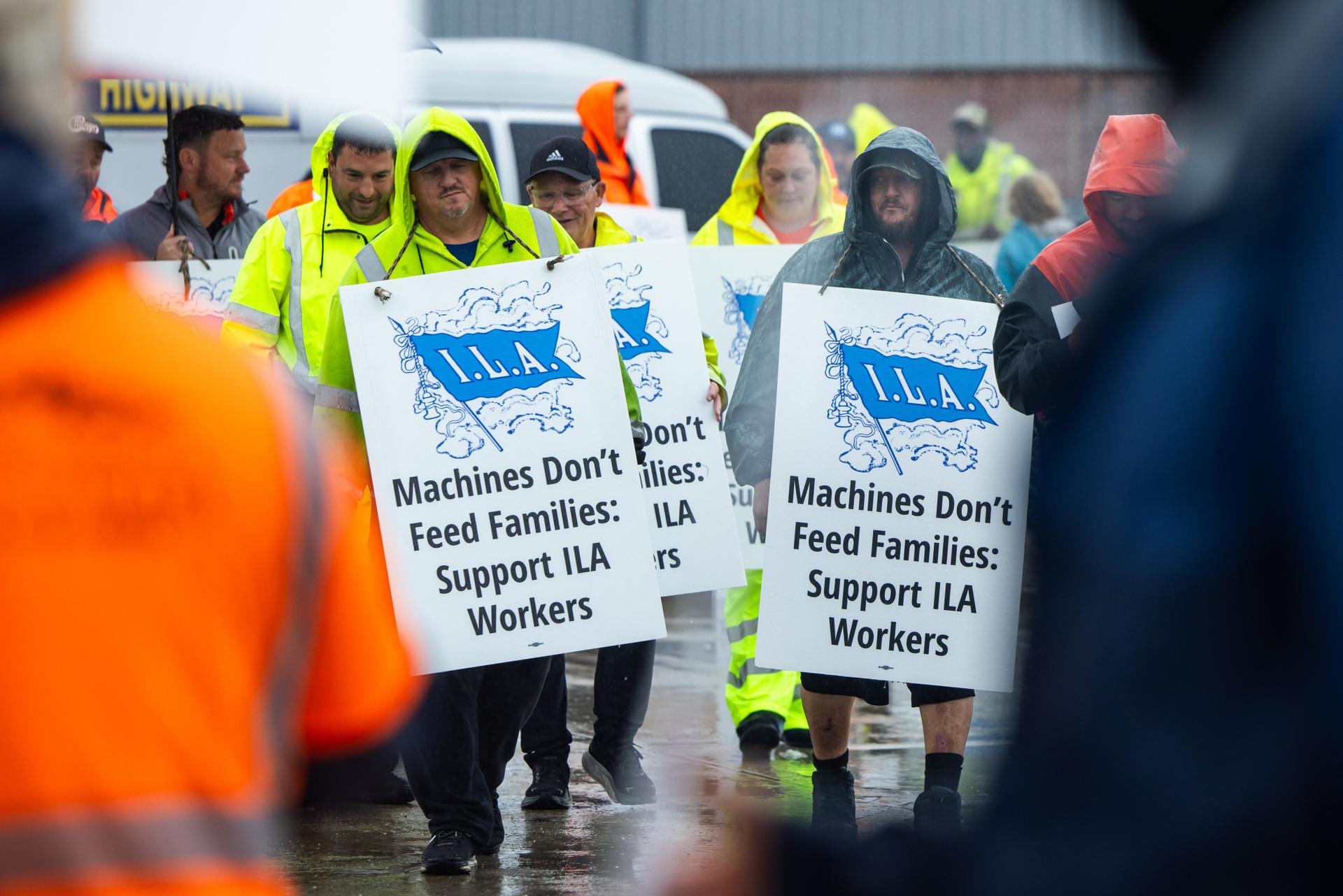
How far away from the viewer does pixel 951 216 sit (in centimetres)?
544

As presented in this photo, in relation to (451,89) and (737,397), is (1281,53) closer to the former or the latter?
(737,397)

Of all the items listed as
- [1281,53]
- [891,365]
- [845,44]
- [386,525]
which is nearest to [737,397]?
[891,365]

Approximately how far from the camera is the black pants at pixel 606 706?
585 centimetres

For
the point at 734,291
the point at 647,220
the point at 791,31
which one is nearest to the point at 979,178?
the point at 791,31

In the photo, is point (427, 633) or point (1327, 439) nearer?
point (1327, 439)

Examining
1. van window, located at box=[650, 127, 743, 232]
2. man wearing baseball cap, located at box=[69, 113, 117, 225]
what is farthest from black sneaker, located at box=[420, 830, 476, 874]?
van window, located at box=[650, 127, 743, 232]

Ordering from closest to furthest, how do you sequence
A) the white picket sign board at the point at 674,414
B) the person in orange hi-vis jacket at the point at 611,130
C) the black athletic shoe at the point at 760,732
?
the white picket sign board at the point at 674,414 < the black athletic shoe at the point at 760,732 < the person in orange hi-vis jacket at the point at 611,130

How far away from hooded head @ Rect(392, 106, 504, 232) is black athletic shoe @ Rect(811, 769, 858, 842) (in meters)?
1.86

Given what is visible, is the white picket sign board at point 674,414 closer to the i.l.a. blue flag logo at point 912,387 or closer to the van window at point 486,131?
the i.l.a. blue flag logo at point 912,387

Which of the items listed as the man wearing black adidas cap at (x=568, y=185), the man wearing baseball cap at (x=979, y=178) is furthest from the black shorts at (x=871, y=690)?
the man wearing baseball cap at (x=979, y=178)

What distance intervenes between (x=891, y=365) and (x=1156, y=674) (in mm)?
4437

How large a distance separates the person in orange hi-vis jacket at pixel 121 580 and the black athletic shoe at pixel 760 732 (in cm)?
534

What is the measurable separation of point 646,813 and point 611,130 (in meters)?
4.92

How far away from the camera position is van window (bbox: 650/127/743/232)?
1128cm
